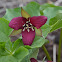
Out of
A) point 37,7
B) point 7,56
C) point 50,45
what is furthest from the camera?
point 50,45

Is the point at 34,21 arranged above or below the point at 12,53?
above

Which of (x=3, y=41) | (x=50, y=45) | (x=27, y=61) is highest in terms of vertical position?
(x=3, y=41)

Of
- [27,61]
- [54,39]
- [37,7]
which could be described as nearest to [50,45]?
[54,39]

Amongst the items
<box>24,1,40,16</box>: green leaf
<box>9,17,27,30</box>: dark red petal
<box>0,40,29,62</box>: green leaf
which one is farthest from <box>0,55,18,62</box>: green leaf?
<box>24,1,40,16</box>: green leaf

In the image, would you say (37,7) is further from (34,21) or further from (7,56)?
(7,56)

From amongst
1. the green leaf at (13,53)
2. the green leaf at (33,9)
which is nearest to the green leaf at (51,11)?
the green leaf at (33,9)

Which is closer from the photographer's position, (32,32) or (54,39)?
(32,32)

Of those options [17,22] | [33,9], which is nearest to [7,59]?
[17,22]

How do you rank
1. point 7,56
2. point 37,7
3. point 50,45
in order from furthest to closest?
point 50,45, point 37,7, point 7,56

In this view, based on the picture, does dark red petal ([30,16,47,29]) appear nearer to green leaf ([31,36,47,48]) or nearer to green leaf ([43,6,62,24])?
green leaf ([31,36,47,48])
